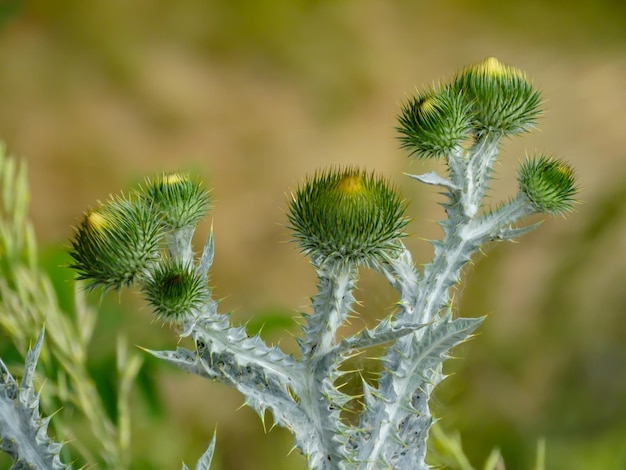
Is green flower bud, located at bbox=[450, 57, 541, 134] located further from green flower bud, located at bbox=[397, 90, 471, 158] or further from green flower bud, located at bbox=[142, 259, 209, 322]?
green flower bud, located at bbox=[142, 259, 209, 322]

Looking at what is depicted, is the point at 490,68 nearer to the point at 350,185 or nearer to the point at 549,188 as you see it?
the point at 549,188

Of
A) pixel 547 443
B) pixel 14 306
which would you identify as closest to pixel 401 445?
pixel 14 306

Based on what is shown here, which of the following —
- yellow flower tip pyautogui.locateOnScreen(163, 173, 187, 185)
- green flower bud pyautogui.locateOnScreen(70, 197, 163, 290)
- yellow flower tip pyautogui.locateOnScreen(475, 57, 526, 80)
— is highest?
yellow flower tip pyautogui.locateOnScreen(475, 57, 526, 80)

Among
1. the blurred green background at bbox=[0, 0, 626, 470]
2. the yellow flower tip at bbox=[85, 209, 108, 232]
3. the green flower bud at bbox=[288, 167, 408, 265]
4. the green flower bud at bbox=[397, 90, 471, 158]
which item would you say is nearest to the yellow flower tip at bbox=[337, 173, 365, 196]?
the green flower bud at bbox=[288, 167, 408, 265]

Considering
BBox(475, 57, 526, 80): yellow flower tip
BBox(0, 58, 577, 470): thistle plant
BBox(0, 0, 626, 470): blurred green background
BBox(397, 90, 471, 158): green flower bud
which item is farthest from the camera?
BBox(0, 0, 626, 470): blurred green background

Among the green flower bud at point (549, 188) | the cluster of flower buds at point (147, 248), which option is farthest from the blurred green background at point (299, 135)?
the cluster of flower buds at point (147, 248)

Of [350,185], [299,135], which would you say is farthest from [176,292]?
[299,135]

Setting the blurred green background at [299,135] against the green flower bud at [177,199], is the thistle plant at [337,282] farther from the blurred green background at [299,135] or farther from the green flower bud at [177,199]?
the blurred green background at [299,135]

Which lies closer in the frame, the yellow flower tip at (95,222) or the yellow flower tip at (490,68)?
the yellow flower tip at (95,222)
